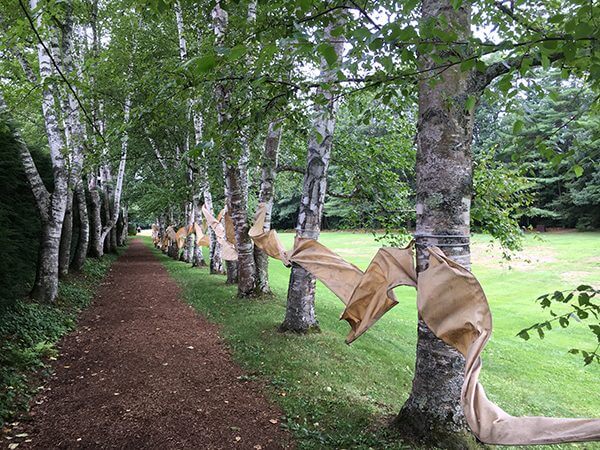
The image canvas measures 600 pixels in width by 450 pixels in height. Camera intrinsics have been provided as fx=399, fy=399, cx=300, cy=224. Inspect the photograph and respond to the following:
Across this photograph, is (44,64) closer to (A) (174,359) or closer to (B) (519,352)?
(A) (174,359)

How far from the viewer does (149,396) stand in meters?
4.39

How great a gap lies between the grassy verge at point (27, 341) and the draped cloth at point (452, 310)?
10.7 ft

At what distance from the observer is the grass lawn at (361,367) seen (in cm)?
402

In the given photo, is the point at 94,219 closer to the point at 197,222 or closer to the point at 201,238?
the point at 197,222

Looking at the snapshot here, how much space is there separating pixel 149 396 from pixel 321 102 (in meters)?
3.61

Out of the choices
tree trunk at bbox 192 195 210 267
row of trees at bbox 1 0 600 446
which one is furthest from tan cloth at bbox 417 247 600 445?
tree trunk at bbox 192 195 210 267

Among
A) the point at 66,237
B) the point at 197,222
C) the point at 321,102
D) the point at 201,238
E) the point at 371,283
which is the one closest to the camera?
the point at 321,102

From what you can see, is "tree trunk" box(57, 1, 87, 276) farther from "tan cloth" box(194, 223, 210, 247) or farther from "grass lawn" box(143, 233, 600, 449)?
"tan cloth" box(194, 223, 210, 247)

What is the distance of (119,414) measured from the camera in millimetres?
3971

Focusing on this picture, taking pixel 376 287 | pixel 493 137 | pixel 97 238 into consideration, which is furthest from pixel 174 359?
pixel 493 137

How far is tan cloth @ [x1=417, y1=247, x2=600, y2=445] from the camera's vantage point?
5.65 ft

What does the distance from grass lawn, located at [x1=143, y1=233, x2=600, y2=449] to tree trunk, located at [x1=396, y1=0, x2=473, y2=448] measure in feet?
1.54

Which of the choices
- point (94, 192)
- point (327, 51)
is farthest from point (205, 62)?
point (94, 192)

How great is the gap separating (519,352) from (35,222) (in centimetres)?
1108
